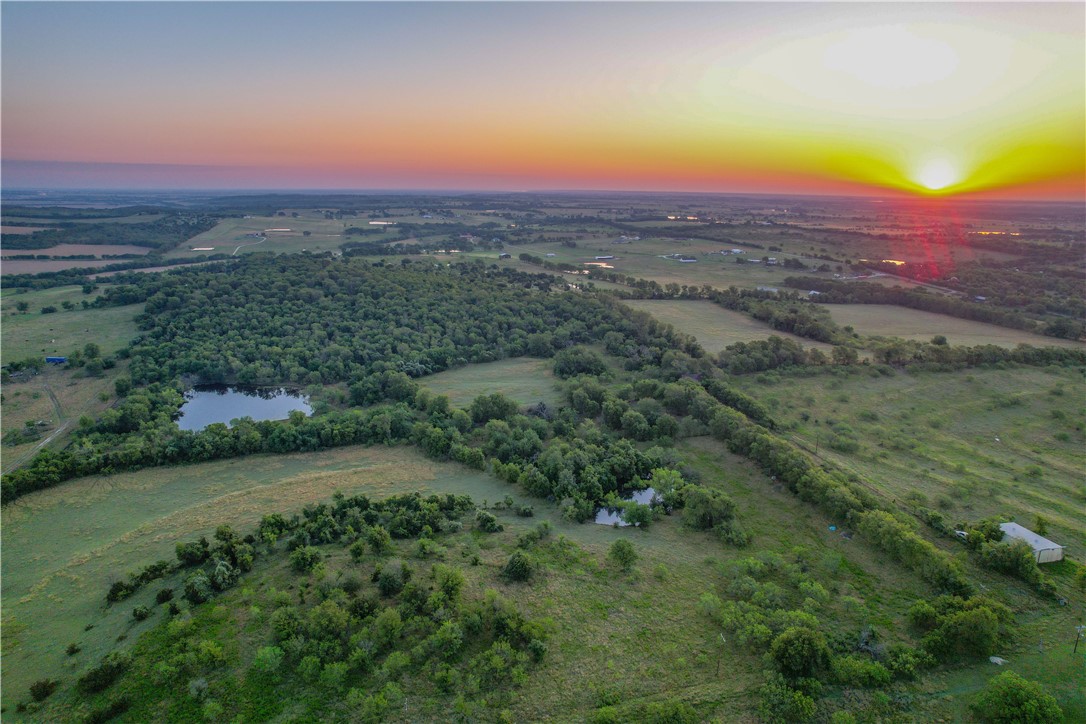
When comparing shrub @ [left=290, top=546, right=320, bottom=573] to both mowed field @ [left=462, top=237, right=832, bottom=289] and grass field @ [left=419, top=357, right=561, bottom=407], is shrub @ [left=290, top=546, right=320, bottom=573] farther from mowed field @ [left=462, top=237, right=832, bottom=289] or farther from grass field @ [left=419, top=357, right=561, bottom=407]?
mowed field @ [left=462, top=237, right=832, bottom=289]

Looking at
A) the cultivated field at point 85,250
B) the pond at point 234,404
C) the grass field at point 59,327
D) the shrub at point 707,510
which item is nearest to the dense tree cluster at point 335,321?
the pond at point 234,404

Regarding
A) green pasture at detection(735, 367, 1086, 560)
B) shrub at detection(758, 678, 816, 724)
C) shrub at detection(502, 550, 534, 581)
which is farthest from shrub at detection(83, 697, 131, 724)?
green pasture at detection(735, 367, 1086, 560)

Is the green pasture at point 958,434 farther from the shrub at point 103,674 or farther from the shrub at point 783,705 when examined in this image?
the shrub at point 103,674

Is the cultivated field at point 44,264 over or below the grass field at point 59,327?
over

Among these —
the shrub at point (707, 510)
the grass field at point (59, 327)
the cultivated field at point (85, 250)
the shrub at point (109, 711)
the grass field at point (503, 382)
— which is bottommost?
the shrub at point (109, 711)

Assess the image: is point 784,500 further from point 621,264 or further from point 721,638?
point 621,264
